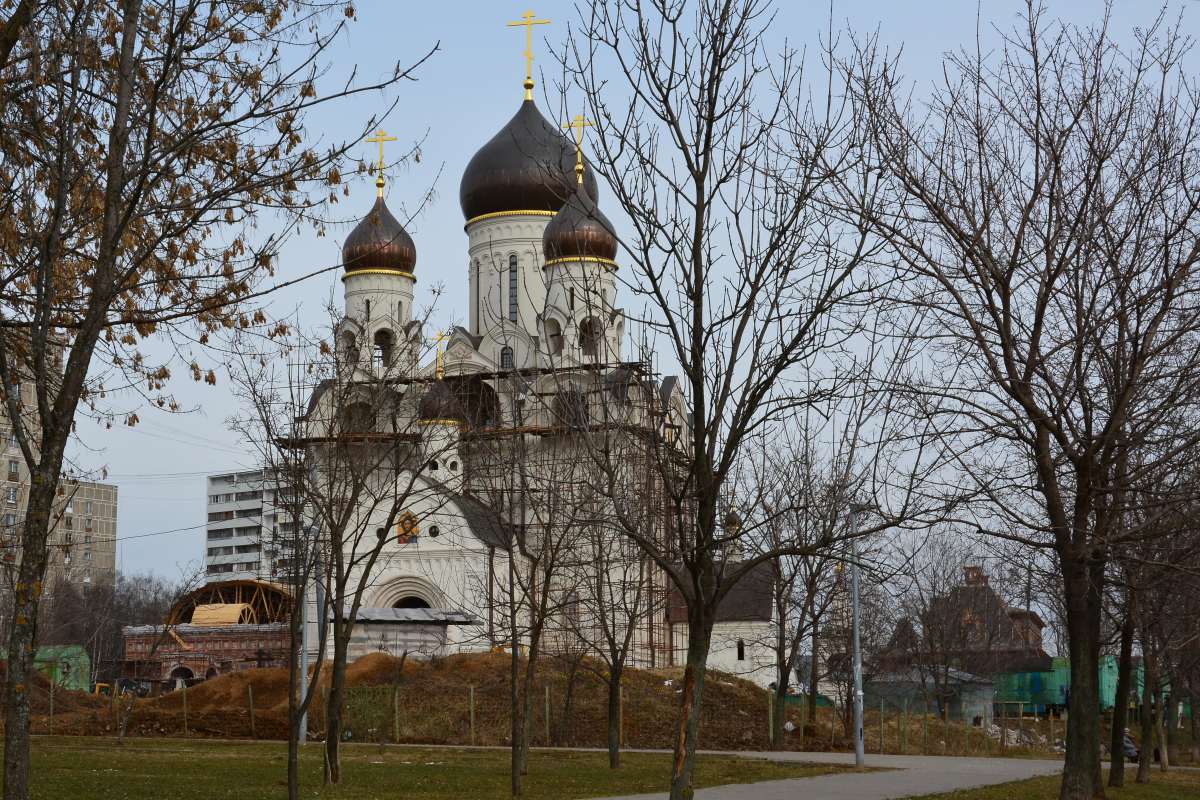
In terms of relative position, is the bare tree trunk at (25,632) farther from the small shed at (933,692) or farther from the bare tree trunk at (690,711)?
the small shed at (933,692)

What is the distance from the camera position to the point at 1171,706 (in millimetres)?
35531

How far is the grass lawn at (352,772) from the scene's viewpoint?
51.8 ft

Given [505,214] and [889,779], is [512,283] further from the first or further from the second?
[889,779]

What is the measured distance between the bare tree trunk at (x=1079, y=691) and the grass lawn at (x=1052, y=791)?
3.10 metres

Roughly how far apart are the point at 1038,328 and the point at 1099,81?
8.04 feet

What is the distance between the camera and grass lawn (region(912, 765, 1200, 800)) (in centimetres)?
1666

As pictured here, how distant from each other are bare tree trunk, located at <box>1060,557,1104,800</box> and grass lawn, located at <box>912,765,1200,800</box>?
310 centimetres

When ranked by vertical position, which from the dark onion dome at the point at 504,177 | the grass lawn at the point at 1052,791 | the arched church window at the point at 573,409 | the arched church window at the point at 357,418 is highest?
the dark onion dome at the point at 504,177

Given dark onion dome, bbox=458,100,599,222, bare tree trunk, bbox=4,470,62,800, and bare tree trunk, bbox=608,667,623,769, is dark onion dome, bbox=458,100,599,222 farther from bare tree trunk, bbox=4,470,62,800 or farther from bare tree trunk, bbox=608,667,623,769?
bare tree trunk, bbox=4,470,62,800

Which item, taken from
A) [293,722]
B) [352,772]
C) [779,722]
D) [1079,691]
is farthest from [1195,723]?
[293,722]

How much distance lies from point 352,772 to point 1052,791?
9889 millimetres

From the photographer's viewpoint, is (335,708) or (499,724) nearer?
(335,708)

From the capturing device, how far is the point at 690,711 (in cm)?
888

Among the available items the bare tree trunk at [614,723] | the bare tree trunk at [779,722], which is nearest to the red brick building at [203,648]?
the bare tree trunk at [779,722]
